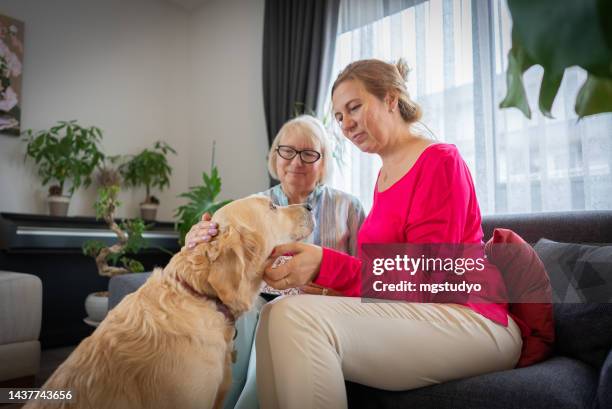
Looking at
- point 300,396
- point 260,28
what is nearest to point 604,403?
point 300,396

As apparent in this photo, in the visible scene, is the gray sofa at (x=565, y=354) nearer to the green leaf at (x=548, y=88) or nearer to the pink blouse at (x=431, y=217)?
the pink blouse at (x=431, y=217)

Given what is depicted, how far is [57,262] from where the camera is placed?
3.40 m

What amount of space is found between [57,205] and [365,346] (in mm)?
3483

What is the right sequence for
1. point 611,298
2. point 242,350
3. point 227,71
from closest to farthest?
1. point 611,298
2. point 242,350
3. point 227,71

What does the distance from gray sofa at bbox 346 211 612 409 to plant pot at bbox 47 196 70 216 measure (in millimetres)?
3323

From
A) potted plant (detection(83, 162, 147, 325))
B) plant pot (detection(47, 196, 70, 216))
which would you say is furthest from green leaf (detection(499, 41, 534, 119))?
plant pot (detection(47, 196, 70, 216))

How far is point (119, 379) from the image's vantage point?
98 cm

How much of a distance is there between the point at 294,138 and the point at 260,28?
2.77m

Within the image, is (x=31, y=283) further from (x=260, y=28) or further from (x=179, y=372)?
(x=260, y=28)

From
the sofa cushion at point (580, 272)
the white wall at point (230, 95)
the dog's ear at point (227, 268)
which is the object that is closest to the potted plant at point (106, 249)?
the white wall at point (230, 95)

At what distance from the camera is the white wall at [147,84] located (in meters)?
3.62

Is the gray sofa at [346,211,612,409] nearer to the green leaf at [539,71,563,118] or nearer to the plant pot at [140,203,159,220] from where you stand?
the green leaf at [539,71,563,118]

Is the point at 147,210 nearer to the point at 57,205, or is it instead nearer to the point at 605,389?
the point at 57,205

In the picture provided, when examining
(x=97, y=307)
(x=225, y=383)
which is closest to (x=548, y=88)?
(x=225, y=383)
